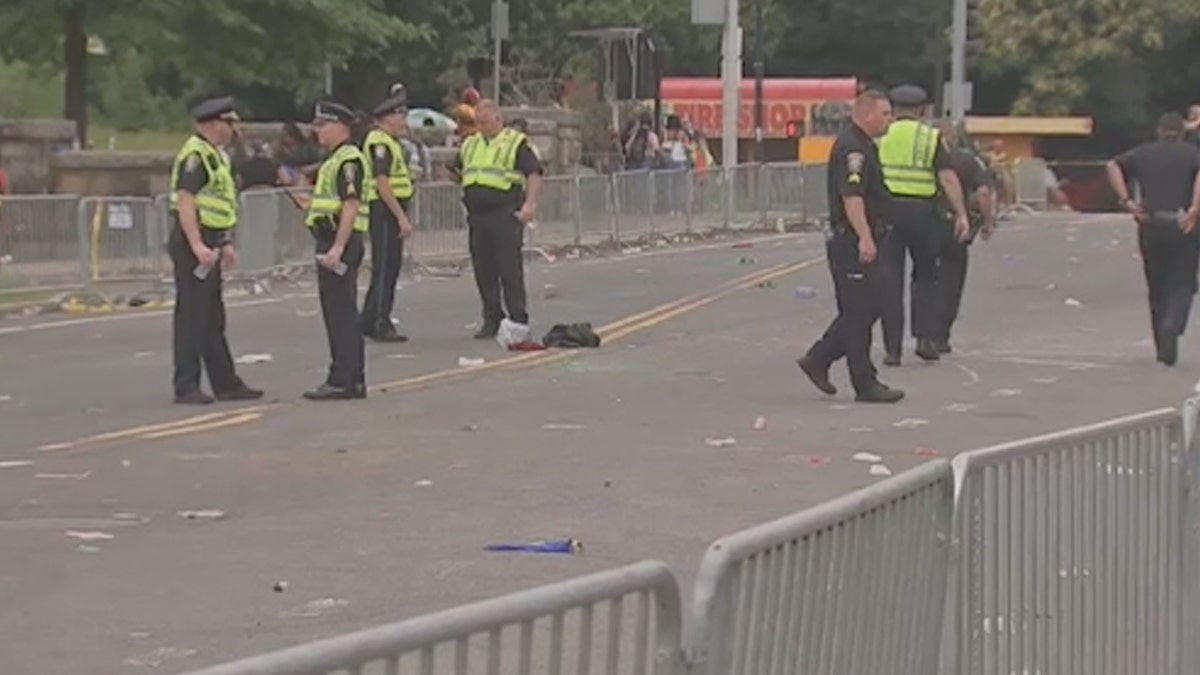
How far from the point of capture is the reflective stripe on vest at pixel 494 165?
17.8 m

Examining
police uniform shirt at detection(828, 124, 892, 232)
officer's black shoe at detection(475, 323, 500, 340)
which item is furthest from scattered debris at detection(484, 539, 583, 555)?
officer's black shoe at detection(475, 323, 500, 340)

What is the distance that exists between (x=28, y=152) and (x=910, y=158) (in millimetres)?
15419

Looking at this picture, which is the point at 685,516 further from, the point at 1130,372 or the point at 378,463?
the point at 1130,372

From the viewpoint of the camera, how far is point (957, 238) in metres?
17.0

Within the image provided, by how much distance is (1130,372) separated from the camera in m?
16.7

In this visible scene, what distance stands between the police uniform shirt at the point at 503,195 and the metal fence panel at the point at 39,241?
5957 mm

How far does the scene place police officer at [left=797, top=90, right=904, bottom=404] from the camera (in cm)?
1378

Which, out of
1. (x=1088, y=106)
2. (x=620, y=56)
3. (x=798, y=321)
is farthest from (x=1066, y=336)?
(x=1088, y=106)

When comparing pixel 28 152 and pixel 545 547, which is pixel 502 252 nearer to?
pixel 545 547

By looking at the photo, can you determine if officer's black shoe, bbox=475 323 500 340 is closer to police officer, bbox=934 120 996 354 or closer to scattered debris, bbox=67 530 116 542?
police officer, bbox=934 120 996 354

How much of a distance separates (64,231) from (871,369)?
35.3 feet

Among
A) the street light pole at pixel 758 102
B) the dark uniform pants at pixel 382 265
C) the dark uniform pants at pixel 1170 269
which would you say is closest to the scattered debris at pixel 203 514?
the dark uniform pants at pixel 382 265

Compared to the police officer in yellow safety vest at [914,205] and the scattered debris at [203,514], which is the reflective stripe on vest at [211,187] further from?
the police officer in yellow safety vest at [914,205]

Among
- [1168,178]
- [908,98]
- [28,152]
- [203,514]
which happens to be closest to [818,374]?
[908,98]
